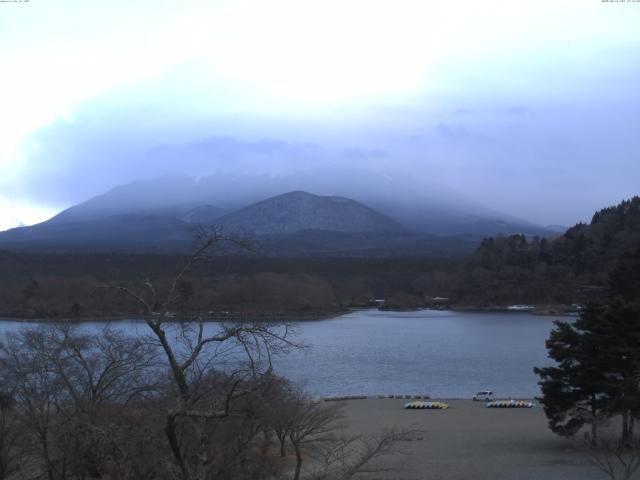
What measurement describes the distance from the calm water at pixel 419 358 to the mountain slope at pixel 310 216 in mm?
86685

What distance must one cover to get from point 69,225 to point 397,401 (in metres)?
102

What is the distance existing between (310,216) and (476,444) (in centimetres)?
12477

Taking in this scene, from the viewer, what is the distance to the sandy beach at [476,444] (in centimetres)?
1144

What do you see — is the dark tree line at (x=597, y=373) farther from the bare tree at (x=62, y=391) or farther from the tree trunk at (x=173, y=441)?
the tree trunk at (x=173, y=441)

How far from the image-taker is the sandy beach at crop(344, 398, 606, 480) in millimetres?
11438

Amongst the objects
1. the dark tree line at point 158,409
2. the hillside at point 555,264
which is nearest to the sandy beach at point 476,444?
the dark tree line at point 158,409

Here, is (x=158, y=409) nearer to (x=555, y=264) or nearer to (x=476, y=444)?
(x=476, y=444)

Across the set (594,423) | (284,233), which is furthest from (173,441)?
(284,233)

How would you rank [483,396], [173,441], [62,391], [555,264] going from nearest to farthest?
[173,441], [62,391], [483,396], [555,264]

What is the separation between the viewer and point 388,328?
42594 mm

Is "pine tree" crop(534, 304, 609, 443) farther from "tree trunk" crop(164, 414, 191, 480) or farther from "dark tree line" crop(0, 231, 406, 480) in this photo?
"tree trunk" crop(164, 414, 191, 480)

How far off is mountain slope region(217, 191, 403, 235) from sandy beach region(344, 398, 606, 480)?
11143 cm

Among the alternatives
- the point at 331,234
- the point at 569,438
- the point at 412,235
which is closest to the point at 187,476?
the point at 569,438

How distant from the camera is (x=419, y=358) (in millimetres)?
29562
